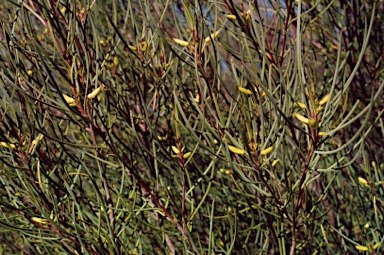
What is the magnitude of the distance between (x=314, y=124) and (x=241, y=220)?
872 mm

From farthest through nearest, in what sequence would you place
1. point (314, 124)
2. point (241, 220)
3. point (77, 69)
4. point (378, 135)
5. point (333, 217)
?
point (378, 135) → point (333, 217) → point (241, 220) → point (77, 69) → point (314, 124)

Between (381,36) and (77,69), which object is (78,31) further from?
(381,36)

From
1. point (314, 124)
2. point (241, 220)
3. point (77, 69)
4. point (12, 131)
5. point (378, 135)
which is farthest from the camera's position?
point (378, 135)

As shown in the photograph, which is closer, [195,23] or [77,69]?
[195,23]

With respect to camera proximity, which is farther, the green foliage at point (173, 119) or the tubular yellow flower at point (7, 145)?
the tubular yellow flower at point (7, 145)

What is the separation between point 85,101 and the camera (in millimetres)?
1142

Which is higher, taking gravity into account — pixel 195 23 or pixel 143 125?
pixel 195 23

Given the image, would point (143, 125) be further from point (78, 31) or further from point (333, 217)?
point (333, 217)

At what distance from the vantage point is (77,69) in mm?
1230

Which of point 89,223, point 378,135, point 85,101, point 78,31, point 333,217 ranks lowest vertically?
point 333,217

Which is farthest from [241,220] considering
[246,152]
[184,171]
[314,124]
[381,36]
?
[381,36]

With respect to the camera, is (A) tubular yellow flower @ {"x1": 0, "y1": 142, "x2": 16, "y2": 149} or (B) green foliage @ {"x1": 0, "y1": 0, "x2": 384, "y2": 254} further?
(A) tubular yellow flower @ {"x1": 0, "y1": 142, "x2": 16, "y2": 149}

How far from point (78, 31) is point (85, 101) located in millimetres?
245

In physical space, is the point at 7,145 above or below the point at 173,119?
below
